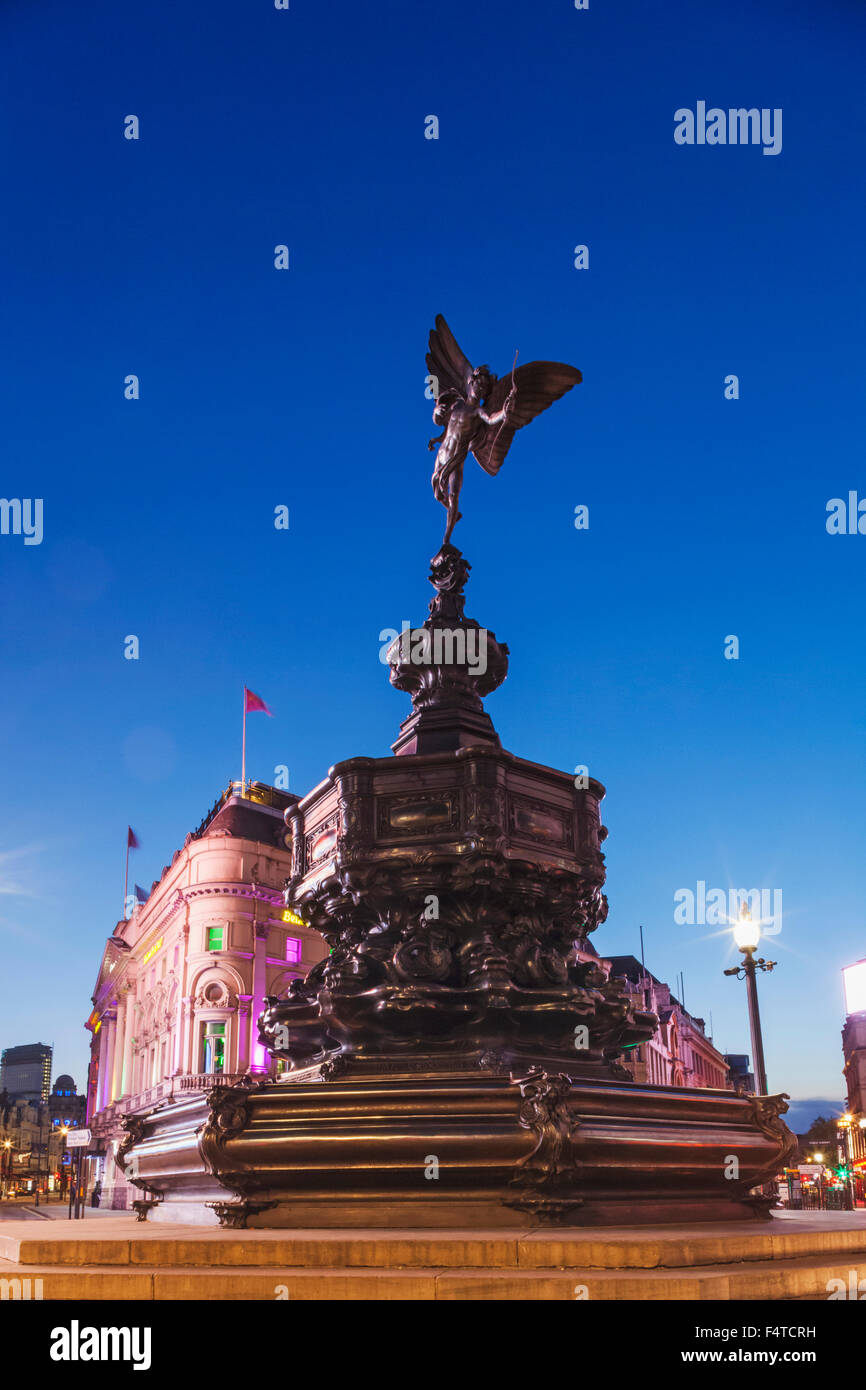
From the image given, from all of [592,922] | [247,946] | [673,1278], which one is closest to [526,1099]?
[673,1278]

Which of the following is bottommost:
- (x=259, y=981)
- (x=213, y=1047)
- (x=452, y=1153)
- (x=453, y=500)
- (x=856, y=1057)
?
(x=856, y=1057)

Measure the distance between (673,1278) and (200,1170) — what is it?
3.35 metres

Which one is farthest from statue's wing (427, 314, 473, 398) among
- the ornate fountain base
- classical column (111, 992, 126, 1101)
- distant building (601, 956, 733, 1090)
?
classical column (111, 992, 126, 1101)

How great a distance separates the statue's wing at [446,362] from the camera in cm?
1091

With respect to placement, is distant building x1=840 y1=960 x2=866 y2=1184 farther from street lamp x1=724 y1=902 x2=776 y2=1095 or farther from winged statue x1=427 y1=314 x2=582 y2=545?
winged statue x1=427 y1=314 x2=582 y2=545

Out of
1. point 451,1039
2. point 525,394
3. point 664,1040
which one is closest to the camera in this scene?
point 451,1039

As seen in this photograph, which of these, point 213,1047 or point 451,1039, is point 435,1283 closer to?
point 451,1039

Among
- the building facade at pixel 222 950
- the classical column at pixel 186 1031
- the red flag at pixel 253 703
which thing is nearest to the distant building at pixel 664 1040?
the building facade at pixel 222 950

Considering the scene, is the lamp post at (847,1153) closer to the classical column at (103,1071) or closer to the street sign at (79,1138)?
the street sign at (79,1138)

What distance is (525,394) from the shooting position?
1020 cm

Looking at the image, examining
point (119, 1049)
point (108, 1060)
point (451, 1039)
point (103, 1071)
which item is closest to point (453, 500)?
point (451, 1039)

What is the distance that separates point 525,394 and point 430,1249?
712cm

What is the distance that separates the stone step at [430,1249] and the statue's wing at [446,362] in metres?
7.40

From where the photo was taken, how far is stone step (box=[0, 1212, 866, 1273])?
502 centimetres
